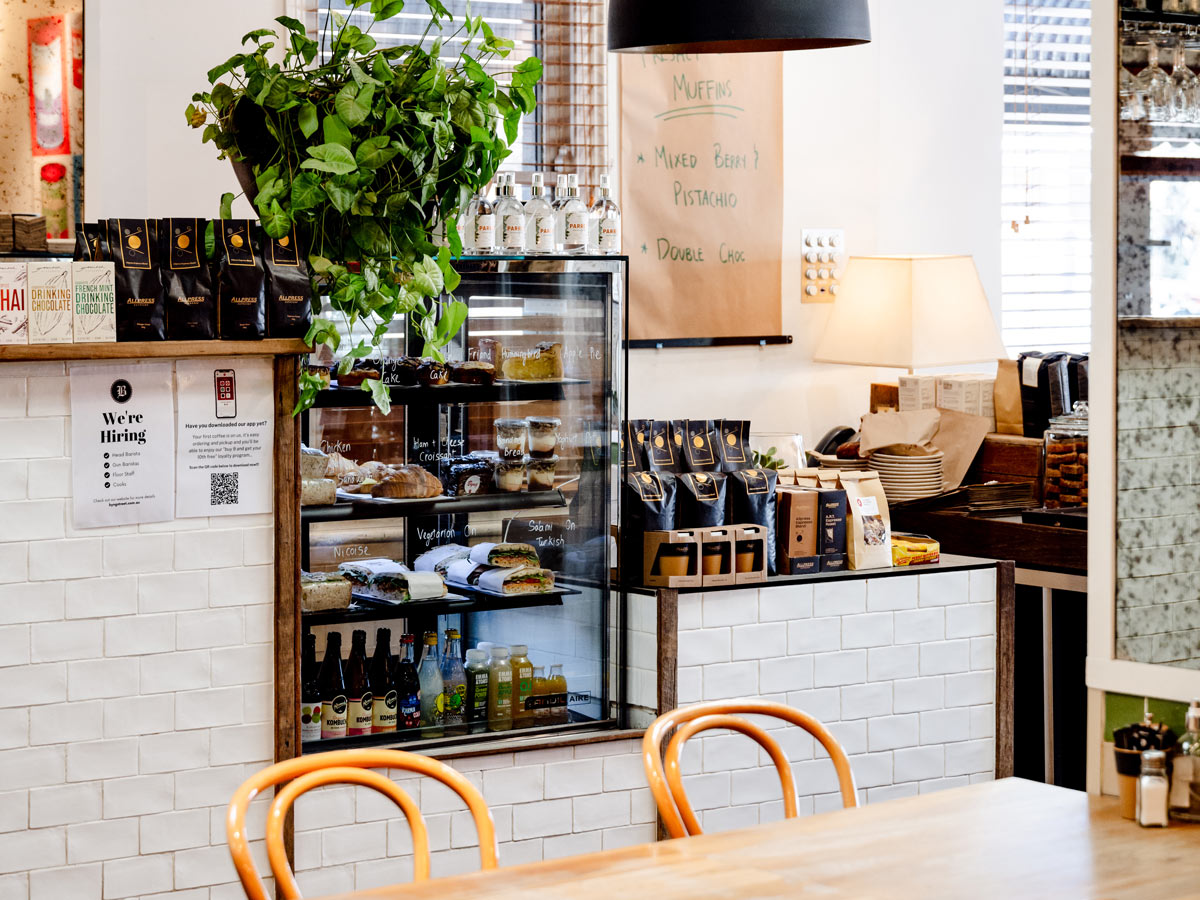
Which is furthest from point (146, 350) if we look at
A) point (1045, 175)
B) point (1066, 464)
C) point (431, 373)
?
point (1045, 175)

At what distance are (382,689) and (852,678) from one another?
1183 mm

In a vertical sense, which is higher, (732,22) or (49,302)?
(732,22)

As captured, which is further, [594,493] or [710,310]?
[710,310]

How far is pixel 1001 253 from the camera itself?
20.0ft

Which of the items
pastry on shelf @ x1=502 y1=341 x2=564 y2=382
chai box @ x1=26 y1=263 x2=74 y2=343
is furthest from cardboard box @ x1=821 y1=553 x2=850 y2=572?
chai box @ x1=26 y1=263 x2=74 y2=343

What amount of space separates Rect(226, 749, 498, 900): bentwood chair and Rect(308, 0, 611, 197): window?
112 inches

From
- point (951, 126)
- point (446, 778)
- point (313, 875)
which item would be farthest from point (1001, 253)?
point (446, 778)

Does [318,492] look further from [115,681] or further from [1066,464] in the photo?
[1066,464]

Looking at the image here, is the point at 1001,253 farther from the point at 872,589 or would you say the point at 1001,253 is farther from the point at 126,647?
the point at 126,647

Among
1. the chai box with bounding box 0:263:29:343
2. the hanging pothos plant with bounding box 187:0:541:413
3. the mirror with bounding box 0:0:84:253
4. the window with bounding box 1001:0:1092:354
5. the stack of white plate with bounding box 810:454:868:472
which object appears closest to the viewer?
the chai box with bounding box 0:263:29:343

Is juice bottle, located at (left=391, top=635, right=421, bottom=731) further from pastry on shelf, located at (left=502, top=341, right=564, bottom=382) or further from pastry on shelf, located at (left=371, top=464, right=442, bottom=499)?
pastry on shelf, located at (left=502, top=341, right=564, bottom=382)

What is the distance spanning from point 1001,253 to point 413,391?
3417 millimetres

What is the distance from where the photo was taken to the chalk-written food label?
113 inches

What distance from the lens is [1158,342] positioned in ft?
7.79
